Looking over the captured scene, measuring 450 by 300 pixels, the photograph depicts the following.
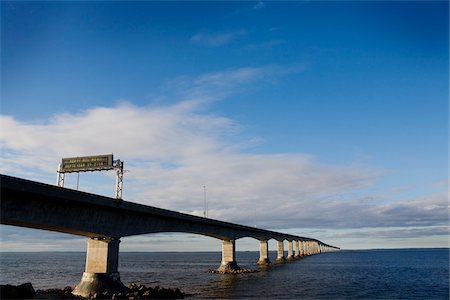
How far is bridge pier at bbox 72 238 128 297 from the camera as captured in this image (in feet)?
124

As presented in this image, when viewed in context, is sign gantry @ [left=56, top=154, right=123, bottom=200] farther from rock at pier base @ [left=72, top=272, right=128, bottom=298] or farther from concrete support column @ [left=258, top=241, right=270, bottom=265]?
concrete support column @ [left=258, top=241, right=270, bottom=265]

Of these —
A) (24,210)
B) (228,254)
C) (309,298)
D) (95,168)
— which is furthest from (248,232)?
(24,210)

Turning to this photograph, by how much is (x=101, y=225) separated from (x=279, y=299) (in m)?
20.4

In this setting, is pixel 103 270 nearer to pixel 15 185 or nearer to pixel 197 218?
pixel 15 185

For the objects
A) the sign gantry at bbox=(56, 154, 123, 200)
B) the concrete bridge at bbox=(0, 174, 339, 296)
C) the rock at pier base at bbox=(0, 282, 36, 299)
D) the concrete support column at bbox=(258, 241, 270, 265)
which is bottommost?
the concrete support column at bbox=(258, 241, 270, 265)

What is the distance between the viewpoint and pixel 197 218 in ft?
201

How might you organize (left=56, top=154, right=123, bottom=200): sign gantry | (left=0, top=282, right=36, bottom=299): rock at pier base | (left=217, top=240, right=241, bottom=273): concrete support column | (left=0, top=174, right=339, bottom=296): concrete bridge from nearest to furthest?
(left=0, top=282, right=36, bottom=299): rock at pier base
(left=0, top=174, right=339, bottom=296): concrete bridge
(left=56, top=154, right=123, bottom=200): sign gantry
(left=217, top=240, right=241, bottom=273): concrete support column

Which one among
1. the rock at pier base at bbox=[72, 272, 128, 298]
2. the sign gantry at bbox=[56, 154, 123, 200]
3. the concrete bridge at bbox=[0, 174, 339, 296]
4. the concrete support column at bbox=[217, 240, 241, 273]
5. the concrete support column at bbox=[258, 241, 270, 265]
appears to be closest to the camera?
the concrete bridge at bbox=[0, 174, 339, 296]

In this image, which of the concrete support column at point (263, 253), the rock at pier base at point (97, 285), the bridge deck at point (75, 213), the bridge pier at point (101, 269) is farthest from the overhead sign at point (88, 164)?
the concrete support column at point (263, 253)

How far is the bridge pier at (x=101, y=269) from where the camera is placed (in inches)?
1487

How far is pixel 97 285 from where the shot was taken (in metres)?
37.8

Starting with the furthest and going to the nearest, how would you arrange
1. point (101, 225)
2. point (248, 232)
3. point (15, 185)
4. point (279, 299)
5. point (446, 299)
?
point (248, 232) → point (446, 299) → point (279, 299) → point (101, 225) → point (15, 185)

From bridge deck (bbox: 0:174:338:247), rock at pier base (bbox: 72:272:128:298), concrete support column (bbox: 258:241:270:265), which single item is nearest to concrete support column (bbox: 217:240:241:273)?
bridge deck (bbox: 0:174:338:247)

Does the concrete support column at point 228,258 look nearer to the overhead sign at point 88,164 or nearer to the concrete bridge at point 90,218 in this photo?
the concrete bridge at point 90,218
